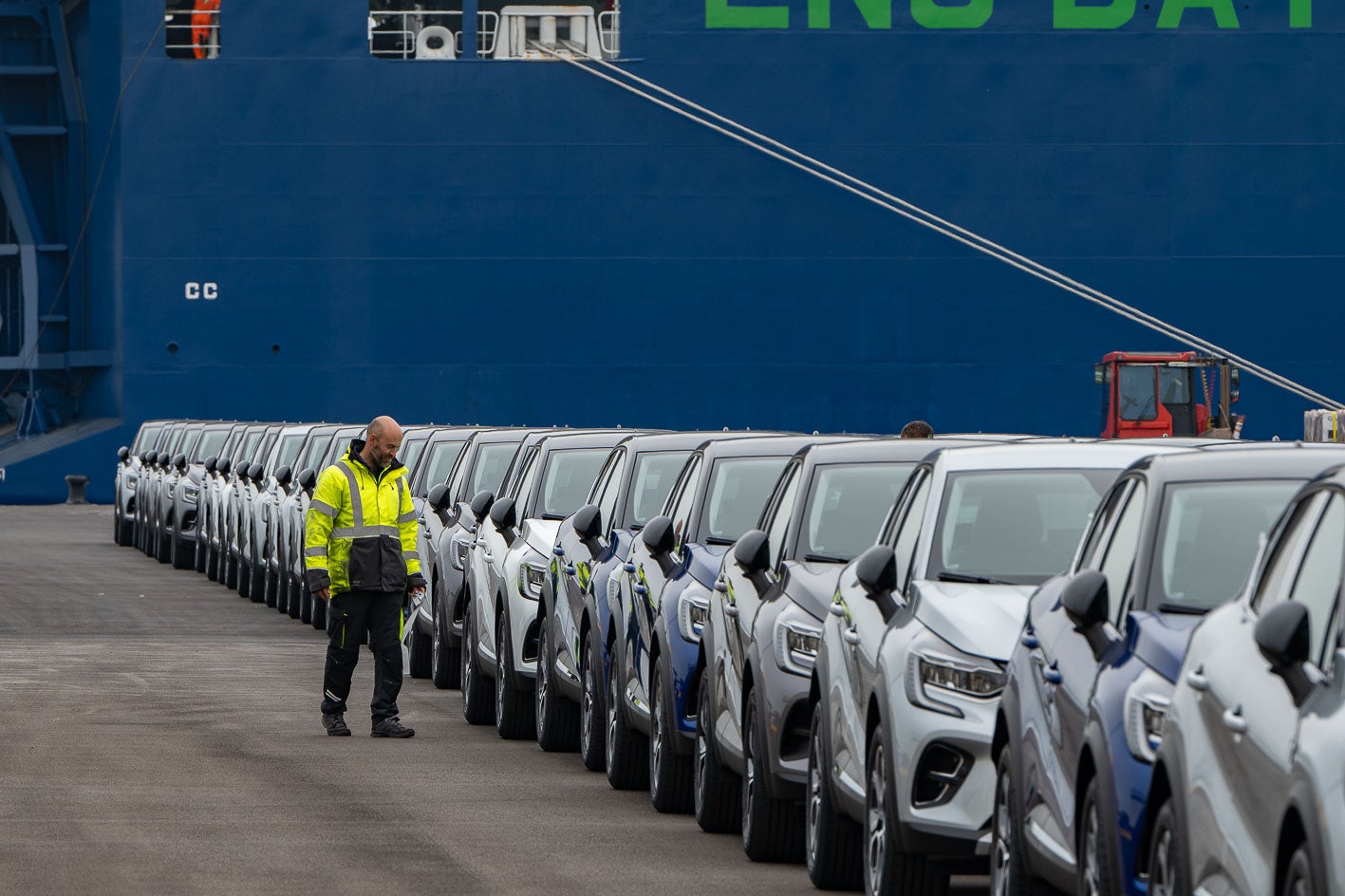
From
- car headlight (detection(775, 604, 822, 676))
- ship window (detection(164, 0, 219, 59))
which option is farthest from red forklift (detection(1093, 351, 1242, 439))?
car headlight (detection(775, 604, 822, 676))

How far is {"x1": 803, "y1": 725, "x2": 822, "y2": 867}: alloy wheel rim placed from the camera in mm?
8758

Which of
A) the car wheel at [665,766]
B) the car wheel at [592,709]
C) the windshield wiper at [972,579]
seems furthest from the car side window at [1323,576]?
the car wheel at [592,709]

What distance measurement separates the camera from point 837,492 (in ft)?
34.0

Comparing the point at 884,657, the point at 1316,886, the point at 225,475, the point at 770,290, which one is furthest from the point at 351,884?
the point at 770,290

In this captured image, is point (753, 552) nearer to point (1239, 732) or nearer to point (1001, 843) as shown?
point (1001, 843)

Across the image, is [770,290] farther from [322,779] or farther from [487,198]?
[322,779]

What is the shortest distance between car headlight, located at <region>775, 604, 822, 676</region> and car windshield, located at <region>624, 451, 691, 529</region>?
398 centimetres

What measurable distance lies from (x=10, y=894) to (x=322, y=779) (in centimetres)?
349

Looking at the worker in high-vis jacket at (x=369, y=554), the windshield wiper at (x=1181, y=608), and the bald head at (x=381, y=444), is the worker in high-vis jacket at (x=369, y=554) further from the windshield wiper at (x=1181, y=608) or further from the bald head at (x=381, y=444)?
the windshield wiper at (x=1181, y=608)

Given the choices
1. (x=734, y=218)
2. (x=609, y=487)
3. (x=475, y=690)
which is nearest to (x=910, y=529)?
(x=609, y=487)

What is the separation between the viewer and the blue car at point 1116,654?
6.13m

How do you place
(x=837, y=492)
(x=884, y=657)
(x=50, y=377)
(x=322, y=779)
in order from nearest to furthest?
1. (x=884, y=657)
2. (x=837, y=492)
3. (x=322, y=779)
4. (x=50, y=377)

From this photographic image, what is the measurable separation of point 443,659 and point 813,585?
8069 mm

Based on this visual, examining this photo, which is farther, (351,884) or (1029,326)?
(1029,326)
